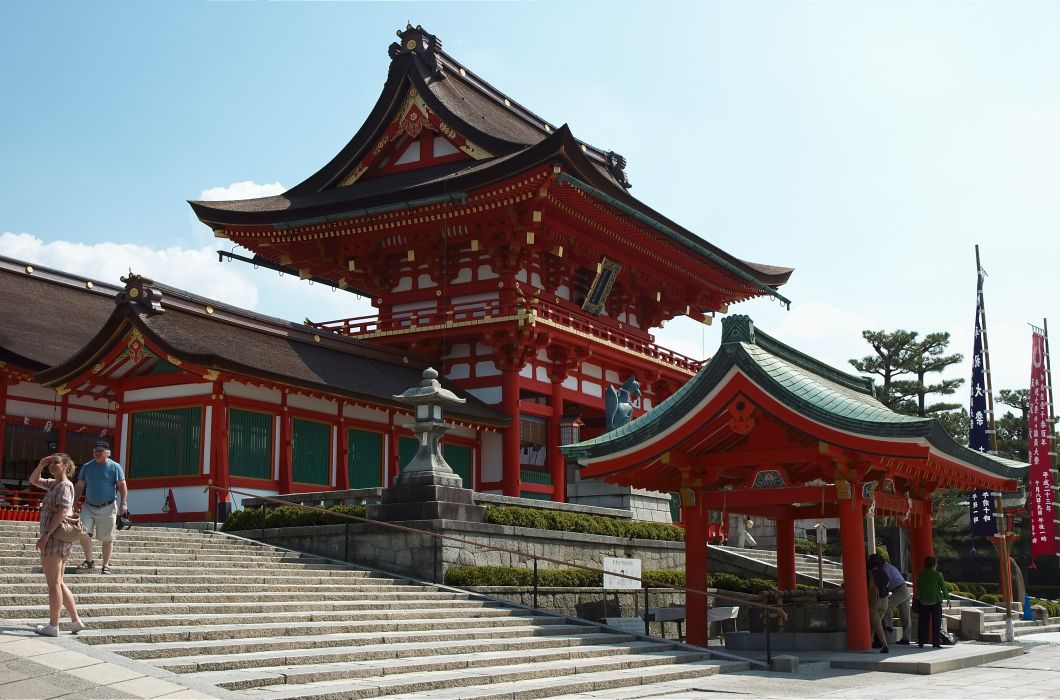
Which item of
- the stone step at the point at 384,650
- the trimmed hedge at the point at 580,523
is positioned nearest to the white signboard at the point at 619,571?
the trimmed hedge at the point at 580,523

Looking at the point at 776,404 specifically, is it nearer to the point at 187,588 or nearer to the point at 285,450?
the point at 187,588

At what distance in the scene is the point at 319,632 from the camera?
41.6 ft

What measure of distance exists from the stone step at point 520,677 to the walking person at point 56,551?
2034mm

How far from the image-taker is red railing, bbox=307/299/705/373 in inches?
1168

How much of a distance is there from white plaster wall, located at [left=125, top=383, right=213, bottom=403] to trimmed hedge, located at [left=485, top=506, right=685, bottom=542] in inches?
284

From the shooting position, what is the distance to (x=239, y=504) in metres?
22.3

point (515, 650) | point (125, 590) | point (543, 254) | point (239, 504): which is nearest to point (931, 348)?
point (543, 254)

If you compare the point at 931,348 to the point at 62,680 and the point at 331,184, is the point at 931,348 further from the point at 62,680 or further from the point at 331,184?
the point at 62,680

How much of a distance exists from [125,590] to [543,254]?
21.2 metres

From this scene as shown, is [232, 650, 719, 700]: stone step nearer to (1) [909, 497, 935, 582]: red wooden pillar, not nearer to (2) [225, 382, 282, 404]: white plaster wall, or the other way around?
(1) [909, 497, 935, 582]: red wooden pillar

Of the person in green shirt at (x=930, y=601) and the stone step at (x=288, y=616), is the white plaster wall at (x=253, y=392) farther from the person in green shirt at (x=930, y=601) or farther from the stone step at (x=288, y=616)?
the person in green shirt at (x=930, y=601)

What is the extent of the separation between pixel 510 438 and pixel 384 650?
17173 mm

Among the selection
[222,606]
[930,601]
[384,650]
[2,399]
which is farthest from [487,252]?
[384,650]

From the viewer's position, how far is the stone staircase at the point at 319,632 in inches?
415
